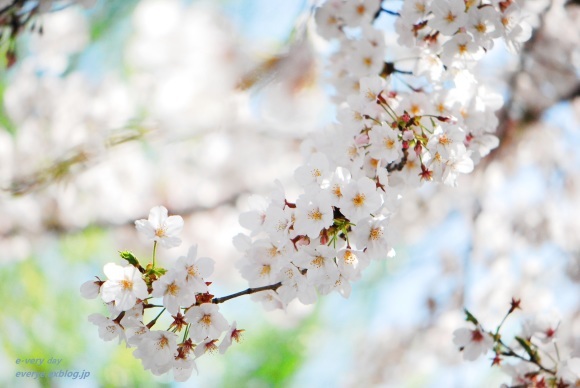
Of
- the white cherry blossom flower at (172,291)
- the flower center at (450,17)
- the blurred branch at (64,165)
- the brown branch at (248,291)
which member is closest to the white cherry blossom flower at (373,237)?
the brown branch at (248,291)

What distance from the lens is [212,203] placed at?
9.86ft

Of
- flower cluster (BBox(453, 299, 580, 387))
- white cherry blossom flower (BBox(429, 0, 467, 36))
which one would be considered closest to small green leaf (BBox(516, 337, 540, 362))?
flower cluster (BBox(453, 299, 580, 387))

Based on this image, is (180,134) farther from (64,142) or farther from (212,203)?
(212,203)

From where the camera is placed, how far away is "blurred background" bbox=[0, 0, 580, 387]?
225 cm

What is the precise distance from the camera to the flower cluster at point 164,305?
72 cm

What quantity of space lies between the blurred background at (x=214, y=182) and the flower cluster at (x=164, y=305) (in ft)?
3.71

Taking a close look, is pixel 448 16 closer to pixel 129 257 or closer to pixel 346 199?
pixel 346 199

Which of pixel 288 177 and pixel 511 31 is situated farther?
pixel 288 177

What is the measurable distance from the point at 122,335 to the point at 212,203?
7.39ft

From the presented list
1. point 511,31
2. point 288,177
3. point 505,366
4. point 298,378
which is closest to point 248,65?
point 288,177

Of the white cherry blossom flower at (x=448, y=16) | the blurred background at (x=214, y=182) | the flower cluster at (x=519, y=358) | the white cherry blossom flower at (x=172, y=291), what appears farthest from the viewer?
the blurred background at (x=214, y=182)

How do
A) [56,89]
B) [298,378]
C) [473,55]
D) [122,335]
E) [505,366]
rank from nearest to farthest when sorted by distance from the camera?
[122,335]
[473,55]
[505,366]
[56,89]
[298,378]

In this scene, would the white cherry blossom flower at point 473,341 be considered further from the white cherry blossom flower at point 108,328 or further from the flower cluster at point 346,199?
the white cherry blossom flower at point 108,328

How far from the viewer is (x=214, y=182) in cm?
315
